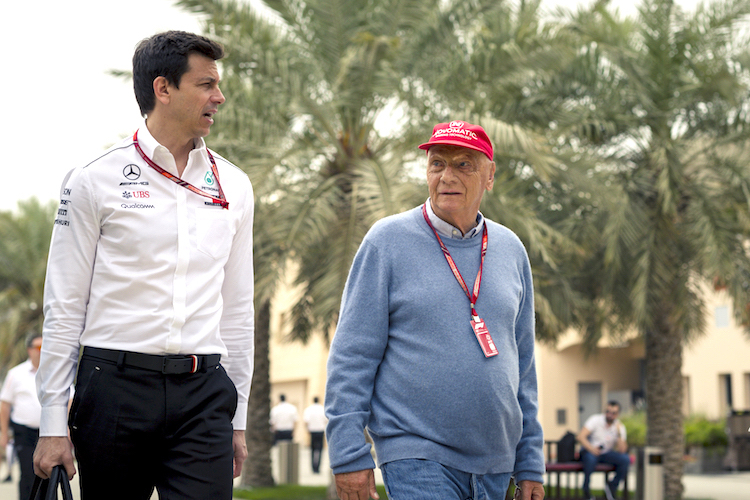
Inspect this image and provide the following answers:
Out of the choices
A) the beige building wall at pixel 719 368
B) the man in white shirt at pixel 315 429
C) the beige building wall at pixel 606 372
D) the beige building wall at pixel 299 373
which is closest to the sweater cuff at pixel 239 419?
the beige building wall at pixel 606 372

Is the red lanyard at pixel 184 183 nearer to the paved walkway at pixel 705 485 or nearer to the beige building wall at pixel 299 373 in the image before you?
the paved walkway at pixel 705 485

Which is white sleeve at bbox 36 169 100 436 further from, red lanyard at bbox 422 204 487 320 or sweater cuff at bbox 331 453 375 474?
red lanyard at bbox 422 204 487 320

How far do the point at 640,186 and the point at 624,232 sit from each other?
1.24m

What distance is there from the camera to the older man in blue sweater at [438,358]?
115 inches

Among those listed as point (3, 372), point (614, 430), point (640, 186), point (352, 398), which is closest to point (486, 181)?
point (352, 398)

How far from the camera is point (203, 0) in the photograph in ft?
37.5

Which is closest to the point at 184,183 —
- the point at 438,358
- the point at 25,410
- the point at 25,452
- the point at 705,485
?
the point at 438,358

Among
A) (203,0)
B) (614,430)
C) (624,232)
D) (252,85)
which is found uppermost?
(203,0)

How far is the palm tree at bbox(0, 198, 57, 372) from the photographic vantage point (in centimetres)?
2514

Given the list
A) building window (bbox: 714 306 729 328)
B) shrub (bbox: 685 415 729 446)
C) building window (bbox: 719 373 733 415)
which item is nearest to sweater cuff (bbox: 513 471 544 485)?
shrub (bbox: 685 415 729 446)

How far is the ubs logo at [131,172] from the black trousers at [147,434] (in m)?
0.59

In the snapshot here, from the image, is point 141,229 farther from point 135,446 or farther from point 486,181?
point 486,181

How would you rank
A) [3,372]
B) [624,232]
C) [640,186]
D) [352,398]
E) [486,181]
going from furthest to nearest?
[3,372], [640,186], [624,232], [486,181], [352,398]

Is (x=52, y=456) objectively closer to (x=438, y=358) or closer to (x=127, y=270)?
(x=127, y=270)
